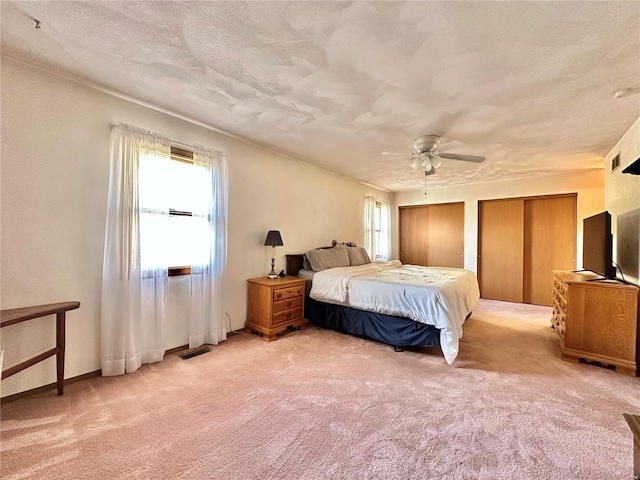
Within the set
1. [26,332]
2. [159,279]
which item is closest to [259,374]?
[159,279]

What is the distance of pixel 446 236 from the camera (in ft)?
21.0

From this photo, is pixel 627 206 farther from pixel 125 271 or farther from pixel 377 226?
pixel 125 271

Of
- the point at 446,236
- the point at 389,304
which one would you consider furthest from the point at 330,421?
the point at 446,236

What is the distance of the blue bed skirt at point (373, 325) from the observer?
2945mm

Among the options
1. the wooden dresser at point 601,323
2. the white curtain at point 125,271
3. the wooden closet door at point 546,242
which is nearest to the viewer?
the white curtain at point 125,271

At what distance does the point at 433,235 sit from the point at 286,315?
4585 mm

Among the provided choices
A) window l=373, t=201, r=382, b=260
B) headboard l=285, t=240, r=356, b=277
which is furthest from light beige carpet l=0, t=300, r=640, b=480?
window l=373, t=201, r=382, b=260

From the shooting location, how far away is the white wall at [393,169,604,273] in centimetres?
470

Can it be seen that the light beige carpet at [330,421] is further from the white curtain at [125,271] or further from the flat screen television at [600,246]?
the flat screen television at [600,246]

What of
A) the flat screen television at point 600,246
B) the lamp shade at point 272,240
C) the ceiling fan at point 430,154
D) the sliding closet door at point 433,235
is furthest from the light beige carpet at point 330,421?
the sliding closet door at point 433,235

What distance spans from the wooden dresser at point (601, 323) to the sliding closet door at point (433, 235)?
3.31 metres

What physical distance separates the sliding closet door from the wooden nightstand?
411cm

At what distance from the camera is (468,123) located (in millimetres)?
2879

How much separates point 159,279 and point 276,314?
1.39 m
